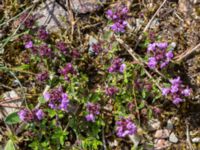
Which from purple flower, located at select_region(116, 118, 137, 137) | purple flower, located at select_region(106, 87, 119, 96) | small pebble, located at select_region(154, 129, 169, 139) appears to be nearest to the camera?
purple flower, located at select_region(116, 118, 137, 137)

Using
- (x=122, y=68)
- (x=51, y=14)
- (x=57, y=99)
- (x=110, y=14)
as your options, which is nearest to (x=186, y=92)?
(x=122, y=68)

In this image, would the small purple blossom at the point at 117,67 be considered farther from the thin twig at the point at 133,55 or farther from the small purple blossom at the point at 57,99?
the small purple blossom at the point at 57,99

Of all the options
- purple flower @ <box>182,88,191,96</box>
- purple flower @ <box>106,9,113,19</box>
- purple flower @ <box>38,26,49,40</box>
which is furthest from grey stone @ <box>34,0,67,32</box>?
purple flower @ <box>182,88,191,96</box>

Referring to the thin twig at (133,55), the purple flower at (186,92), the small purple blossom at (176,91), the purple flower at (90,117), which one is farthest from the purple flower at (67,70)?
the purple flower at (186,92)

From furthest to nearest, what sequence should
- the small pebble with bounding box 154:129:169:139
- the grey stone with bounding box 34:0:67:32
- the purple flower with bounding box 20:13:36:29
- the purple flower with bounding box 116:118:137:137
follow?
the grey stone with bounding box 34:0:67:32, the purple flower with bounding box 20:13:36:29, the small pebble with bounding box 154:129:169:139, the purple flower with bounding box 116:118:137:137

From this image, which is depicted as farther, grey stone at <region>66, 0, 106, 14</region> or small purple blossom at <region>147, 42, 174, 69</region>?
grey stone at <region>66, 0, 106, 14</region>

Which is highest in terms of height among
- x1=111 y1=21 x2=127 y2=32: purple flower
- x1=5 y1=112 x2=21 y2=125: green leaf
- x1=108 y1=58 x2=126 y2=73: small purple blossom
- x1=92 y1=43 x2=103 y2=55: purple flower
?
x1=111 y1=21 x2=127 y2=32: purple flower

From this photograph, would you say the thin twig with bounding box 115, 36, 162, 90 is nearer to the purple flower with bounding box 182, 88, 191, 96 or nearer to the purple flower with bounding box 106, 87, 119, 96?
the purple flower with bounding box 182, 88, 191, 96
